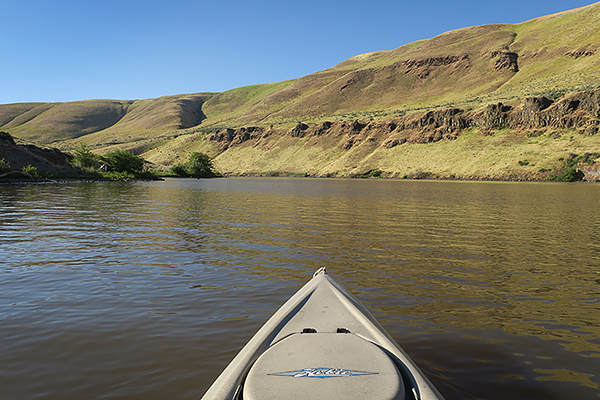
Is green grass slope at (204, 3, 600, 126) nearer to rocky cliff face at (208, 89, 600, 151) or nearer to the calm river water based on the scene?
rocky cliff face at (208, 89, 600, 151)

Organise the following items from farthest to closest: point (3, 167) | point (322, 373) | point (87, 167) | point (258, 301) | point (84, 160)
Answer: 1. point (87, 167)
2. point (84, 160)
3. point (3, 167)
4. point (258, 301)
5. point (322, 373)

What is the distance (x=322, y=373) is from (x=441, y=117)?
335ft

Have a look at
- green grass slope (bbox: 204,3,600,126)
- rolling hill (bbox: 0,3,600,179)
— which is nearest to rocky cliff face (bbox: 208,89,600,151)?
rolling hill (bbox: 0,3,600,179)

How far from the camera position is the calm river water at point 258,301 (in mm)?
4219

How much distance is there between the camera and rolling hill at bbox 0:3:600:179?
7550 cm

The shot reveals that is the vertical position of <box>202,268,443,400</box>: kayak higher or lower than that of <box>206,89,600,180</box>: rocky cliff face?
lower

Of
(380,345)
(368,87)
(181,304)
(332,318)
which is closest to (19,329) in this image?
(181,304)

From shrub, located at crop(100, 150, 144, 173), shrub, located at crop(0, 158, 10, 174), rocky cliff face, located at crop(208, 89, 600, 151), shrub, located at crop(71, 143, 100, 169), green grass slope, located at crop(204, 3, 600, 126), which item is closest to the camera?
shrub, located at crop(0, 158, 10, 174)

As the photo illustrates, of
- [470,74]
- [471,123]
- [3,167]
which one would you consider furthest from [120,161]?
[470,74]

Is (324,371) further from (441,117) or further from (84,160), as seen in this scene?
(441,117)

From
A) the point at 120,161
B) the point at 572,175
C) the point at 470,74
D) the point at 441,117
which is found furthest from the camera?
the point at 470,74

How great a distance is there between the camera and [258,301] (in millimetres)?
6676

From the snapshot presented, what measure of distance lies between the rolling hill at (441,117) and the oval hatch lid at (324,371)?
248 ft

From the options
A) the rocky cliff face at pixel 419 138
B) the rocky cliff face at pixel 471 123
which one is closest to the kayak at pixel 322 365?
the rocky cliff face at pixel 419 138
